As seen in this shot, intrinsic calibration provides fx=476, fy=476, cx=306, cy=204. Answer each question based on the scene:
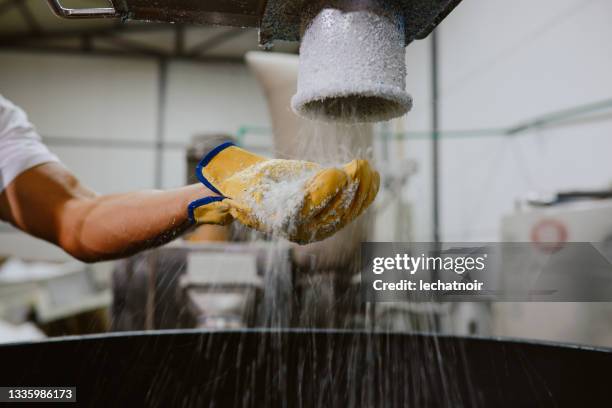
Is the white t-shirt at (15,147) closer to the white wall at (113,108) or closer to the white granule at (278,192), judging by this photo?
the white granule at (278,192)

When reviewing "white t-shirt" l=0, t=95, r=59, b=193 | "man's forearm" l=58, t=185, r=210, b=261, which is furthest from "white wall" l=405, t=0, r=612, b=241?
"white t-shirt" l=0, t=95, r=59, b=193

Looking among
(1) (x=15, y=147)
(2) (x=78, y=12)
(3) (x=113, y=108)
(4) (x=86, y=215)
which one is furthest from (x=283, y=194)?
(3) (x=113, y=108)

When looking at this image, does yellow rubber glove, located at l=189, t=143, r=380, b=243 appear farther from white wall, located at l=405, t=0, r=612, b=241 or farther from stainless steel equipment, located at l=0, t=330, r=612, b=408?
white wall, located at l=405, t=0, r=612, b=241

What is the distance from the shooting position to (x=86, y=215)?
2.77ft

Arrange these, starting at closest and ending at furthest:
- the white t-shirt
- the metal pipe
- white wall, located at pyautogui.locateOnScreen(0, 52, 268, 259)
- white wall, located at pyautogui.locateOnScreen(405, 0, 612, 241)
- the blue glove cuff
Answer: the metal pipe
the blue glove cuff
the white t-shirt
white wall, located at pyautogui.locateOnScreen(405, 0, 612, 241)
white wall, located at pyautogui.locateOnScreen(0, 52, 268, 259)

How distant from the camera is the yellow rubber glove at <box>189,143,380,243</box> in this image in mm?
546

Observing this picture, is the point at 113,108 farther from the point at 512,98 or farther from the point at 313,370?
the point at 313,370

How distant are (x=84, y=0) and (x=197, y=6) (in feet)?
12.7

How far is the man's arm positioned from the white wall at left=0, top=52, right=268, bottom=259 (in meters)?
4.18

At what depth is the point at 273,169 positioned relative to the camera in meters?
0.62

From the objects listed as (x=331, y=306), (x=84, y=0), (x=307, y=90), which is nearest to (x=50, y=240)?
(x=307, y=90)

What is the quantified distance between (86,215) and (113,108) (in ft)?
15.2

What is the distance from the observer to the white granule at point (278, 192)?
1.82 feet

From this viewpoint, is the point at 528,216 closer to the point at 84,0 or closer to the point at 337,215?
the point at 337,215
